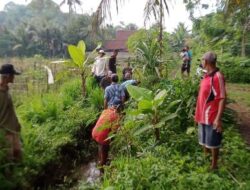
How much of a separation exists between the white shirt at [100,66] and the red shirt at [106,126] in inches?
171

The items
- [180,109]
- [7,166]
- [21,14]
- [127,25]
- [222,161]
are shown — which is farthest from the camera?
[21,14]

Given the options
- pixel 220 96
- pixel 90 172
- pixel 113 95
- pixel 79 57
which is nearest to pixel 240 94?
pixel 79 57

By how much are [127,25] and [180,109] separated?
56194 millimetres

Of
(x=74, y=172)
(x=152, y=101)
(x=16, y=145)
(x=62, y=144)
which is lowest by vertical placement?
(x=74, y=172)

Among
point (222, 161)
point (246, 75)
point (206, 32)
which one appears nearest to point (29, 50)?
point (206, 32)

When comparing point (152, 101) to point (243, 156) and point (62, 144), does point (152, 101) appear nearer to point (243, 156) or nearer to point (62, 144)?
point (243, 156)

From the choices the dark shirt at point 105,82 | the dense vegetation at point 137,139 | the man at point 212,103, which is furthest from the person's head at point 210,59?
the dark shirt at point 105,82

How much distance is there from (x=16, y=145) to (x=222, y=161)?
3.03m

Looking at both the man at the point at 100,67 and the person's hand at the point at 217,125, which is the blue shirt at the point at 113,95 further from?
the man at the point at 100,67

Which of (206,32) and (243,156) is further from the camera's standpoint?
(206,32)

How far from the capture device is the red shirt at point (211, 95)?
486cm

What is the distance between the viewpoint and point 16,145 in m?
5.36

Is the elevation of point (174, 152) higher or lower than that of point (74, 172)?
higher

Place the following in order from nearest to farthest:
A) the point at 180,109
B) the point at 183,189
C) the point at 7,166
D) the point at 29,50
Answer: the point at 183,189 < the point at 7,166 < the point at 180,109 < the point at 29,50
